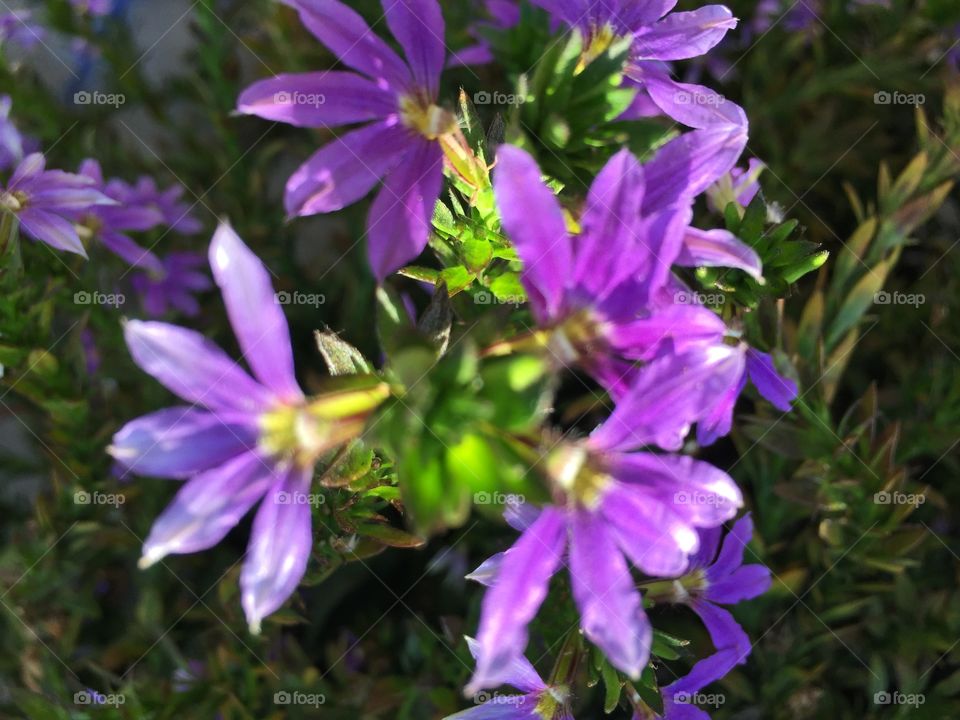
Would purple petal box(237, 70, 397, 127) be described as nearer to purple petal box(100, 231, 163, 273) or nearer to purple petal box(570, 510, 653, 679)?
purple petal box(570, 510, 653, 679)

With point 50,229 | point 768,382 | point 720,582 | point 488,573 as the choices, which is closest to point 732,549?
point 720,582

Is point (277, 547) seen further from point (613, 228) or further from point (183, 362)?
point (613, 228)

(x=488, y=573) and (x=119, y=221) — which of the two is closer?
(x=488, y=573)

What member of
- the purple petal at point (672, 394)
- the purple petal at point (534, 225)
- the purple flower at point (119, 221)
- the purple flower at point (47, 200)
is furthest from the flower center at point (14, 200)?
the purple petal at point (672, 394)

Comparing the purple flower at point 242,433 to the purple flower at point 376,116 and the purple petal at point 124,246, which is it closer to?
the purple flower at point 376,116

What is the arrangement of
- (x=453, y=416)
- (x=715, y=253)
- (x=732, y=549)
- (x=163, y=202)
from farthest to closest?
(x=163, y=202)
(x=732, y=549)
(x=715, y=253)
(x=453, y=416)
